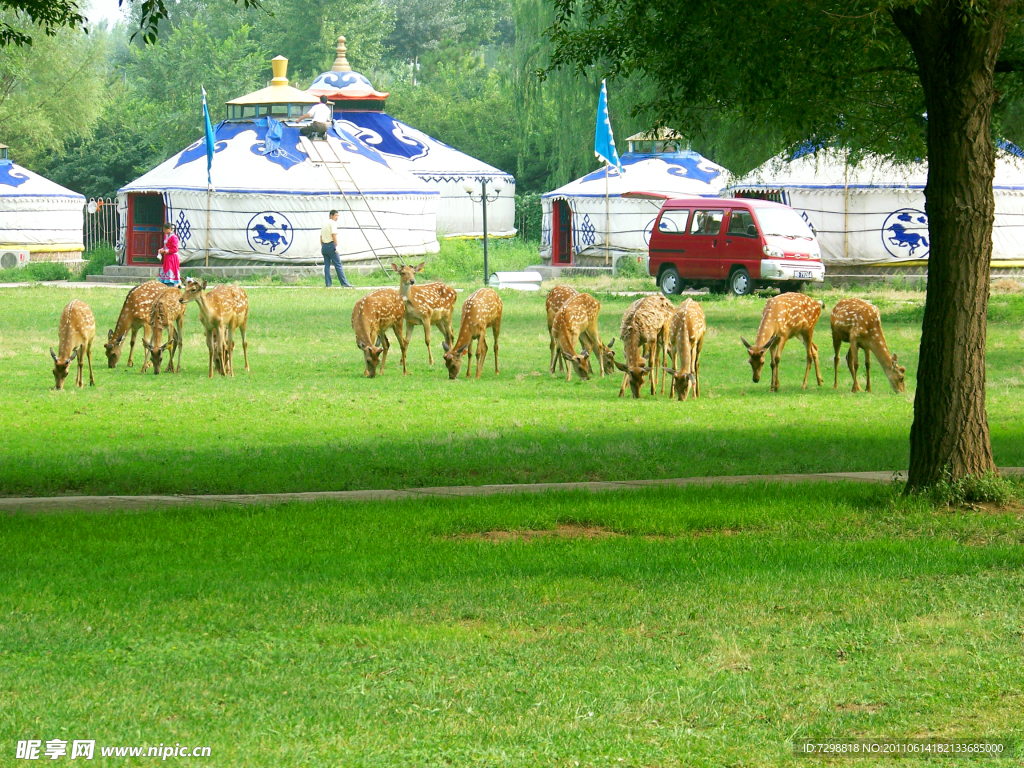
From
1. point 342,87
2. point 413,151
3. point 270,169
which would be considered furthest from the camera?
point 342,87

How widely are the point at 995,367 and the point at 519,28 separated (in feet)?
95.1

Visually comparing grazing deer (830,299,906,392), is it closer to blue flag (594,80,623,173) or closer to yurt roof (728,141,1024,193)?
yurt roof (728,141,1024,193)

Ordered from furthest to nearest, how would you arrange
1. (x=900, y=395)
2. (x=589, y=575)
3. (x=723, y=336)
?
(x=723, y=336)
(x=900, y=395)
(x=589, y=575)

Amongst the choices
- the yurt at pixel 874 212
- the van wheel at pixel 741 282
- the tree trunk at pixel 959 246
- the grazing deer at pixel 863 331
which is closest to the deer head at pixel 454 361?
the grazing deer at pixel 863 331

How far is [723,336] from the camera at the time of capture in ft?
78.2

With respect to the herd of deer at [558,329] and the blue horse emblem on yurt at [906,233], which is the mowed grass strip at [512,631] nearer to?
the herd of deer at [558,329]

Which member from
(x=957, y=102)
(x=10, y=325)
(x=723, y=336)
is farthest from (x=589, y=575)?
(x=10, y=325)

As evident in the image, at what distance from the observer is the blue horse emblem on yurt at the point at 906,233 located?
35719 mm

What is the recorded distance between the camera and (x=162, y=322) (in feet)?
62.6

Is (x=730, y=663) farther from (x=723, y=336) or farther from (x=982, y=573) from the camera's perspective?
(x=723, y=336)

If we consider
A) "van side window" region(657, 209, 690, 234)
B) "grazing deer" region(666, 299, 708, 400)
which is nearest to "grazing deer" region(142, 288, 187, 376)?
"grazing deer" region(666, 299, 708, 400)

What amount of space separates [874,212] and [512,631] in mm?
31207

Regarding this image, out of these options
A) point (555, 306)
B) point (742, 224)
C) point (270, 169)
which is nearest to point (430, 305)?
point (555, 306)

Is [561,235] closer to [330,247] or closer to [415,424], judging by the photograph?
[330,247]
